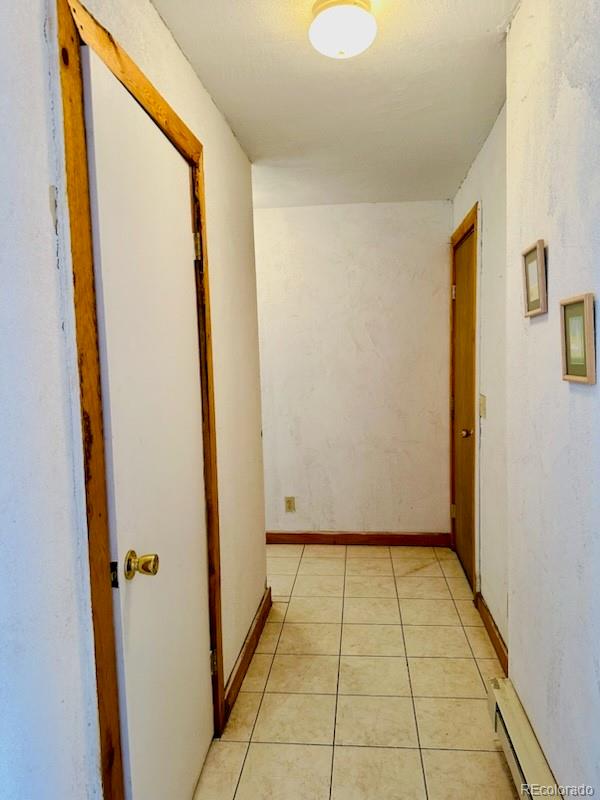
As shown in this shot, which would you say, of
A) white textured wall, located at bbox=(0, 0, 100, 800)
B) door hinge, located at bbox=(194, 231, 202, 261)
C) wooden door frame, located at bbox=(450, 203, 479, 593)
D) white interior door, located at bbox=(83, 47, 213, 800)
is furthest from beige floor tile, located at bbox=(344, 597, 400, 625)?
door hinge, located at bbox=(194, 231, 202, 261)

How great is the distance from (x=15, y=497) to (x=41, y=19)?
827 mm

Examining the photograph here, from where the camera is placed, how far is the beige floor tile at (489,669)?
6.98 ft

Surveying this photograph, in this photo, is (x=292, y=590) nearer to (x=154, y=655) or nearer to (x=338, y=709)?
(x=338, y=709)

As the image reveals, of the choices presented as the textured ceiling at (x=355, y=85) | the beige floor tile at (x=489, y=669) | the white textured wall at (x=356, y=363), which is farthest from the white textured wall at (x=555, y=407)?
the white textured wall at (x=356, y=363)

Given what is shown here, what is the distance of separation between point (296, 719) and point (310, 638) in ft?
1.83

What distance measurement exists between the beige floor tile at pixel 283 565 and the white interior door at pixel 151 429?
1563 millimetres

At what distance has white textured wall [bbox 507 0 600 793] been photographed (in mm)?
1074

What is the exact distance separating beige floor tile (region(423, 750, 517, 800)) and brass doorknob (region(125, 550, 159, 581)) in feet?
3.81

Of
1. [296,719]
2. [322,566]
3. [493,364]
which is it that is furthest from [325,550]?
[493,364]

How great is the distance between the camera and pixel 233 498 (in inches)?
83.7

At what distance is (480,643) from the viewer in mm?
2383

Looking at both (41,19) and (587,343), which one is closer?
(41,19)

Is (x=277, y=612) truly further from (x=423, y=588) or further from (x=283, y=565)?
(x=423, y=588)

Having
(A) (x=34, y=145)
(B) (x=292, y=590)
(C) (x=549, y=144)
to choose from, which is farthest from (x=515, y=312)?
(B) (x=292, y=590)
